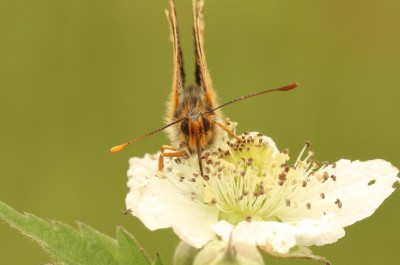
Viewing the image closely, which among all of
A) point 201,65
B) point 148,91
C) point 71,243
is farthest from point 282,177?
point 148,91

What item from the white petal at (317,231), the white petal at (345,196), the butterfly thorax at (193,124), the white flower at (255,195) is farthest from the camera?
the butterfly thorax at (193,124)

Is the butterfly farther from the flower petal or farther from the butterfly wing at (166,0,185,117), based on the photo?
the flower petal

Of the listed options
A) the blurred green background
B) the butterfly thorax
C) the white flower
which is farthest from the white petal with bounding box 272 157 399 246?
the blurred green background

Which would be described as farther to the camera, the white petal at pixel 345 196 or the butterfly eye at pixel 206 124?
the butterfly eye at pixel 206 124

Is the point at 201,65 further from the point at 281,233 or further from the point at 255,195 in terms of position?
the point at 281,233

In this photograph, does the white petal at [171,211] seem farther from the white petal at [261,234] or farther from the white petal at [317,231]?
the white petal at [317,231]

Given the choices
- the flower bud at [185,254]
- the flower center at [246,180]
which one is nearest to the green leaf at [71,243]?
the flower bud at [185,254]
